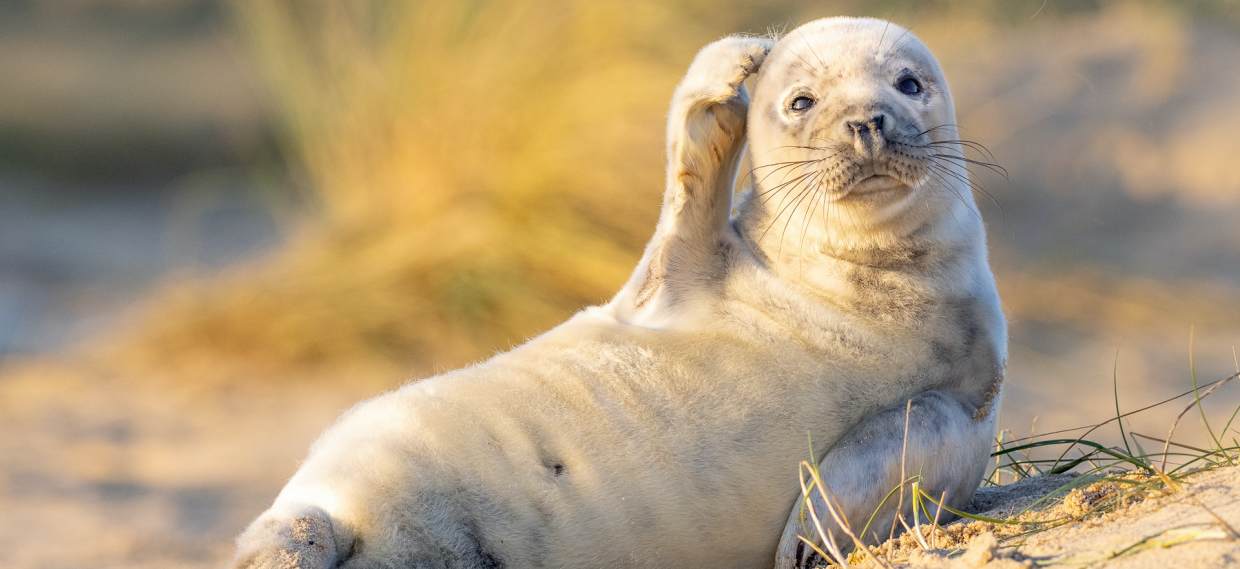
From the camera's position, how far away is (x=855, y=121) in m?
3.23

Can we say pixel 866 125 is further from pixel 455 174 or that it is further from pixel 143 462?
pixel 455 174

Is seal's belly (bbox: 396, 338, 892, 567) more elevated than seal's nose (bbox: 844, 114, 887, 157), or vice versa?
seal's nose (bbox: 844, 114, 887, 157)

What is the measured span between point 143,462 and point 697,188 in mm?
4070

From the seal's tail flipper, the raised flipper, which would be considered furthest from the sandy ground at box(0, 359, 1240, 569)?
the seal's tail flipper

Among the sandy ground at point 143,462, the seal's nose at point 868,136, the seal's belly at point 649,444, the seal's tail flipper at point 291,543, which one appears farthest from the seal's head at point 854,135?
the seal's tail flipper at point 291,543

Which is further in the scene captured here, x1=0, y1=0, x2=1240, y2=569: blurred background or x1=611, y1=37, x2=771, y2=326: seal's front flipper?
x1=0, y1=0, x2=1240, y2=569: blurred background

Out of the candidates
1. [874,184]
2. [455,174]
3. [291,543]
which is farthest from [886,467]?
[455,174]

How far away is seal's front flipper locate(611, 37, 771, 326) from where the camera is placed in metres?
3.44

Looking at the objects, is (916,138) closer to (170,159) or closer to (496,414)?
(496,414)

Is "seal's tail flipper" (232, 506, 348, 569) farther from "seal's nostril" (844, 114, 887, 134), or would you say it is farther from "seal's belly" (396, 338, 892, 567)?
"seal's nostril" (844, 114, 887, 134)

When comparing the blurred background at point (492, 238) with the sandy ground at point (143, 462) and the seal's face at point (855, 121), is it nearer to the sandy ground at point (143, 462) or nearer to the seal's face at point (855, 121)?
the sandy ground at point (143, 462)

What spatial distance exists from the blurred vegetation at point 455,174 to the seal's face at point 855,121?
158 inches

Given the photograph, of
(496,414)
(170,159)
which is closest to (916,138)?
(496,414)

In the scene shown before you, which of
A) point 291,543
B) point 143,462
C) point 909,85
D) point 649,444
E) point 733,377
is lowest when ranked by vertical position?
point 291,543
